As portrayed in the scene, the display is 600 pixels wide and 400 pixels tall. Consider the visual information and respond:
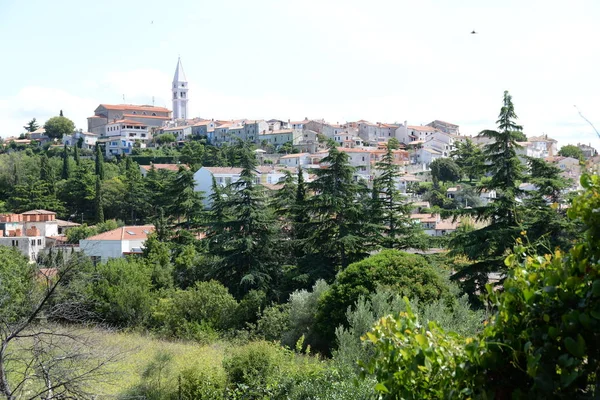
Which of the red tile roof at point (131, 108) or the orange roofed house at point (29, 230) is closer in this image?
the orange roofed house at point (29, 230)

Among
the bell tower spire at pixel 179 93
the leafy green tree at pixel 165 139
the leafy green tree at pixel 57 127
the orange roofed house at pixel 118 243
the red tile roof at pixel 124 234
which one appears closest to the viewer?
Result: the orange roofed house at pixel 118 243

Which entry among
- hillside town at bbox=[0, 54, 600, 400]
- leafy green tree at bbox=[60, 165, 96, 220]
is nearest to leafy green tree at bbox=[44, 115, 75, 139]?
leafy green tree at bbox=[60, 165, 96, 220]

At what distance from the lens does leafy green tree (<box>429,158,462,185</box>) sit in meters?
63.6

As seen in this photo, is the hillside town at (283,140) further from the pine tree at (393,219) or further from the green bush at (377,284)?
the green bush at (377,284)

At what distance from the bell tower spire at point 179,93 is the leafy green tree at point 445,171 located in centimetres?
5787

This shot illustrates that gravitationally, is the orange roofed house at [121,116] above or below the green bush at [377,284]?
above

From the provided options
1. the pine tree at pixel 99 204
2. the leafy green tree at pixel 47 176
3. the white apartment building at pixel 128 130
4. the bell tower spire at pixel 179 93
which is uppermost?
the bell tower spire at pixel 179 93

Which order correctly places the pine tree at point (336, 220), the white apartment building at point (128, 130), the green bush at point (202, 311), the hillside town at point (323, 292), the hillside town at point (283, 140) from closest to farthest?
the hillside town at point (323, 292) → the green bush at point (202, 311) → the pine tree at point (336, 220) → the hillside town at point (283, 140) → the white apartment building at point (128, 130)

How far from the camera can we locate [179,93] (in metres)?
108

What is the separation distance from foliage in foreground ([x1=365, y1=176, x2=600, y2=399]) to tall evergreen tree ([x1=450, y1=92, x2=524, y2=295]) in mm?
12285

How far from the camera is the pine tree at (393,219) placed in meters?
19.6

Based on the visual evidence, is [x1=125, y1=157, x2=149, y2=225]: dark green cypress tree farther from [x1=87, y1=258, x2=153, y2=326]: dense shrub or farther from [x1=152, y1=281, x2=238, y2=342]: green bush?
[x1=152, y1=281, x2=238, y2=342]: green bush

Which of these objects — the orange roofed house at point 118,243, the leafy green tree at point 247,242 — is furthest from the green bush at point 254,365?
the orange roofed house at point 118,243

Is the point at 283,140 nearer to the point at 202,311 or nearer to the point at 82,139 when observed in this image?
the point at 82,139
